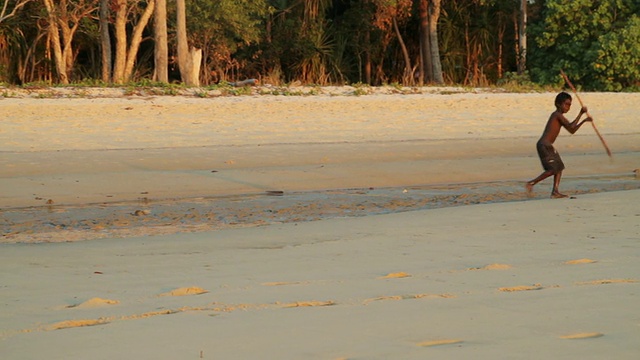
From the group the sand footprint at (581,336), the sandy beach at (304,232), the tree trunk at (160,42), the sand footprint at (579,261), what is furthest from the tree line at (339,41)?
the sand footprint at (581,336)

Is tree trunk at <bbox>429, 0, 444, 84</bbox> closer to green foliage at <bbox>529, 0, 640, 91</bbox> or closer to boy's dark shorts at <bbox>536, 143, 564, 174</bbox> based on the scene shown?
green foliage at <bbox>529, 0, 640, 91</bbox>

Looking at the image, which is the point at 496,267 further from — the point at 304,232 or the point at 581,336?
the point at 304,232

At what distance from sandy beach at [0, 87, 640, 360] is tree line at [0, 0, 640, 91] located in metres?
8.06

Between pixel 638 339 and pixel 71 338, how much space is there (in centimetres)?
241

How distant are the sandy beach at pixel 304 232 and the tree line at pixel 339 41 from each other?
8056 millimetres

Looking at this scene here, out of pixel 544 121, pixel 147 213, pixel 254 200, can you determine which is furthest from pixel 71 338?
pixel 544 121

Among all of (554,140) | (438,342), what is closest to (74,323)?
(438,342)

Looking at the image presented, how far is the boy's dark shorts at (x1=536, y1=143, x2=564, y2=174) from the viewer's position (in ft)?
35.9

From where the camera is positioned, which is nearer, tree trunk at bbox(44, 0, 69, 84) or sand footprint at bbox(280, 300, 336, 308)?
sand footprint at bbox(280, 300, 336, 308)

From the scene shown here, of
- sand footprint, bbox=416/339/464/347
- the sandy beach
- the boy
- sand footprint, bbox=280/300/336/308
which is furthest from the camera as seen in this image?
the boy

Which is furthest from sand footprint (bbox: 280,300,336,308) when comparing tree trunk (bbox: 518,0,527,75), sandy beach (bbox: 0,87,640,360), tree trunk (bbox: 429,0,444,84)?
tree trunk (bbox: 518,0,527,75)

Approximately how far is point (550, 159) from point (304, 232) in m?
3.74

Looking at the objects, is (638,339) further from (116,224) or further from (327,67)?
(327,67)

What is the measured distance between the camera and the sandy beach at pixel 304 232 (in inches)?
183
